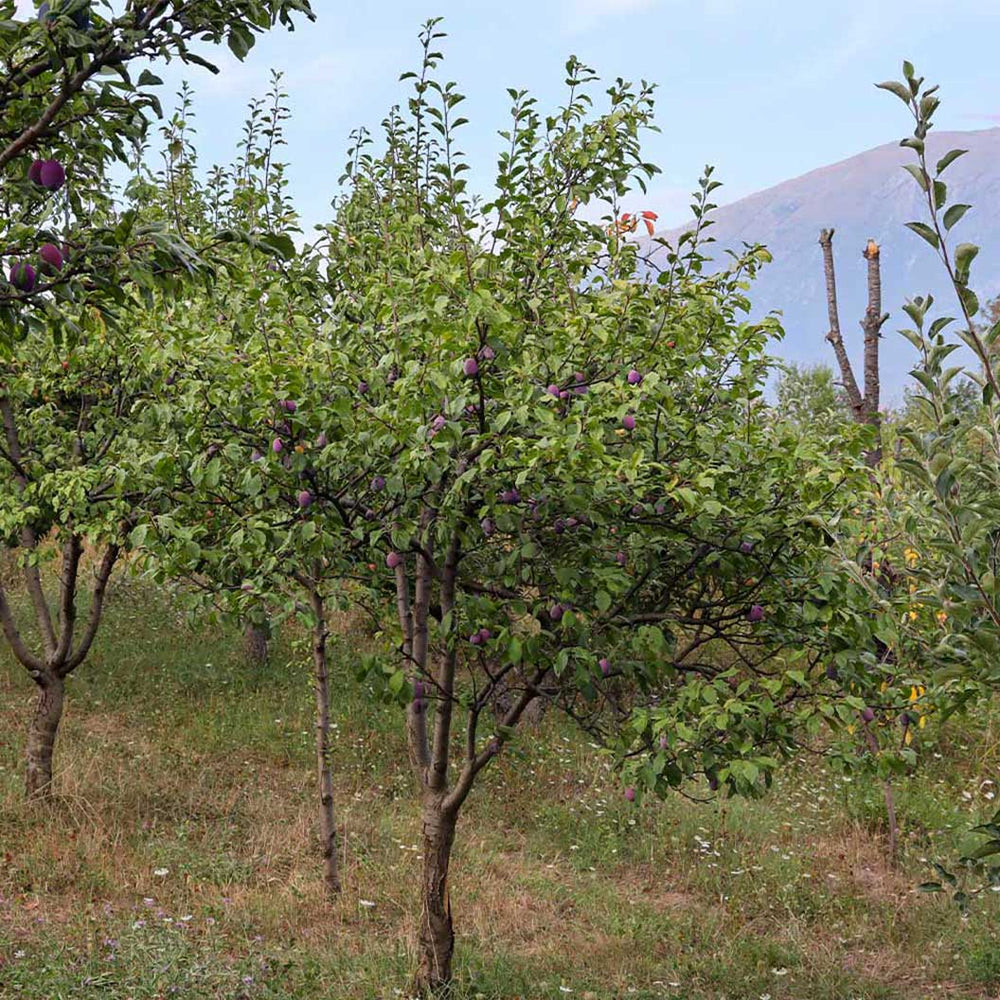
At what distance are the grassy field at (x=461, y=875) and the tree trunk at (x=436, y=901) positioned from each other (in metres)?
Answer: 0.25

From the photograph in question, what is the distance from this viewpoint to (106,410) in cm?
888

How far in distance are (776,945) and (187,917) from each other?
4.23 metres

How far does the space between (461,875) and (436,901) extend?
Result: 2484 mm

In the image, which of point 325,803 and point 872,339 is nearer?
point 325,803

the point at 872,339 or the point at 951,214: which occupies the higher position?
the point at 872,339

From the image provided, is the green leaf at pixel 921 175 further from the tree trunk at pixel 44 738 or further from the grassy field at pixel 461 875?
the tree trunk at pixel 44 738

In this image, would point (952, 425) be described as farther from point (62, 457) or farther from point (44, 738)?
point (44, 738)

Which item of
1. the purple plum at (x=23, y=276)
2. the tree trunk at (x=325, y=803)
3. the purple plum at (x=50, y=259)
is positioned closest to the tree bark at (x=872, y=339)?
the tree trunk at (x=325, y=803)

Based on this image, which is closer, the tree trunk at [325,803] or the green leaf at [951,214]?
the green leaf at [951,214]

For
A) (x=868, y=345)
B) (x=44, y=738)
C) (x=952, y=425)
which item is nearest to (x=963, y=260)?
(x=952, y=425)

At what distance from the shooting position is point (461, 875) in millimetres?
8375

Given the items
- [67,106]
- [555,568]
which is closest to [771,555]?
[555,568]

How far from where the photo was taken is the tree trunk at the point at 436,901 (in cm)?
601

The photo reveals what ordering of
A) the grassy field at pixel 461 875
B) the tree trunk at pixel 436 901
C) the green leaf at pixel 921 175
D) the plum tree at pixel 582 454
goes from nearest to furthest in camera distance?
1. the green leaf at pixel 921 175
2. the plum tree at pixel 582 454
3. the tree trunk at pixel 436 901
4. the grassy field at pixel 461 875
